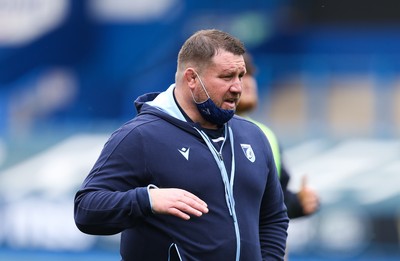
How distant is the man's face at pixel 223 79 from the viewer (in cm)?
507

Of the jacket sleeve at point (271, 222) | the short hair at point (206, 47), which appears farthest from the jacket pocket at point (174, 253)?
the short hair at point (206, 47)

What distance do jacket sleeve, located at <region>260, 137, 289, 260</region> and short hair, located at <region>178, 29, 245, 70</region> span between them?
0.58 meters

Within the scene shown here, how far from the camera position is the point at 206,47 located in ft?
16.6

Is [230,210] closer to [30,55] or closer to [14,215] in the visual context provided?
[14,215]

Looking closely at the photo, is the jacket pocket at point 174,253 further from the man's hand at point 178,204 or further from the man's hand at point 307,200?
the man's hand at point 307,200

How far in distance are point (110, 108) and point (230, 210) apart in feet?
45.1

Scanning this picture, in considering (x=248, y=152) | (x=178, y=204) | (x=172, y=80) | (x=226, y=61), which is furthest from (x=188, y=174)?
(x=172, y=80)

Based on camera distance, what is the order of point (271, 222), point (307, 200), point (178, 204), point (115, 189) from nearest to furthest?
point (178, 204) → point (115, 189) → point (271, 222) → point (307, 200)

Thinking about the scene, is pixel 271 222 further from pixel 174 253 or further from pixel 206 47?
pixel 206 47

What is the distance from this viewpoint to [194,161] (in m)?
5.01

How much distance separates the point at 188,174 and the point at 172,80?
1255 cm

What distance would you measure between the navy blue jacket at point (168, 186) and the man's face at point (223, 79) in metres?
0.16

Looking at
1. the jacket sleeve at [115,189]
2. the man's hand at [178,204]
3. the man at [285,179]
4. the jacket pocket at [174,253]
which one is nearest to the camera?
the man's hand at [178,204]

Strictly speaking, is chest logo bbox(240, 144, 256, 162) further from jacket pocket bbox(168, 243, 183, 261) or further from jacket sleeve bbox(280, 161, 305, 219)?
jacket sleeve bbox(280, 161, 305, 219)
